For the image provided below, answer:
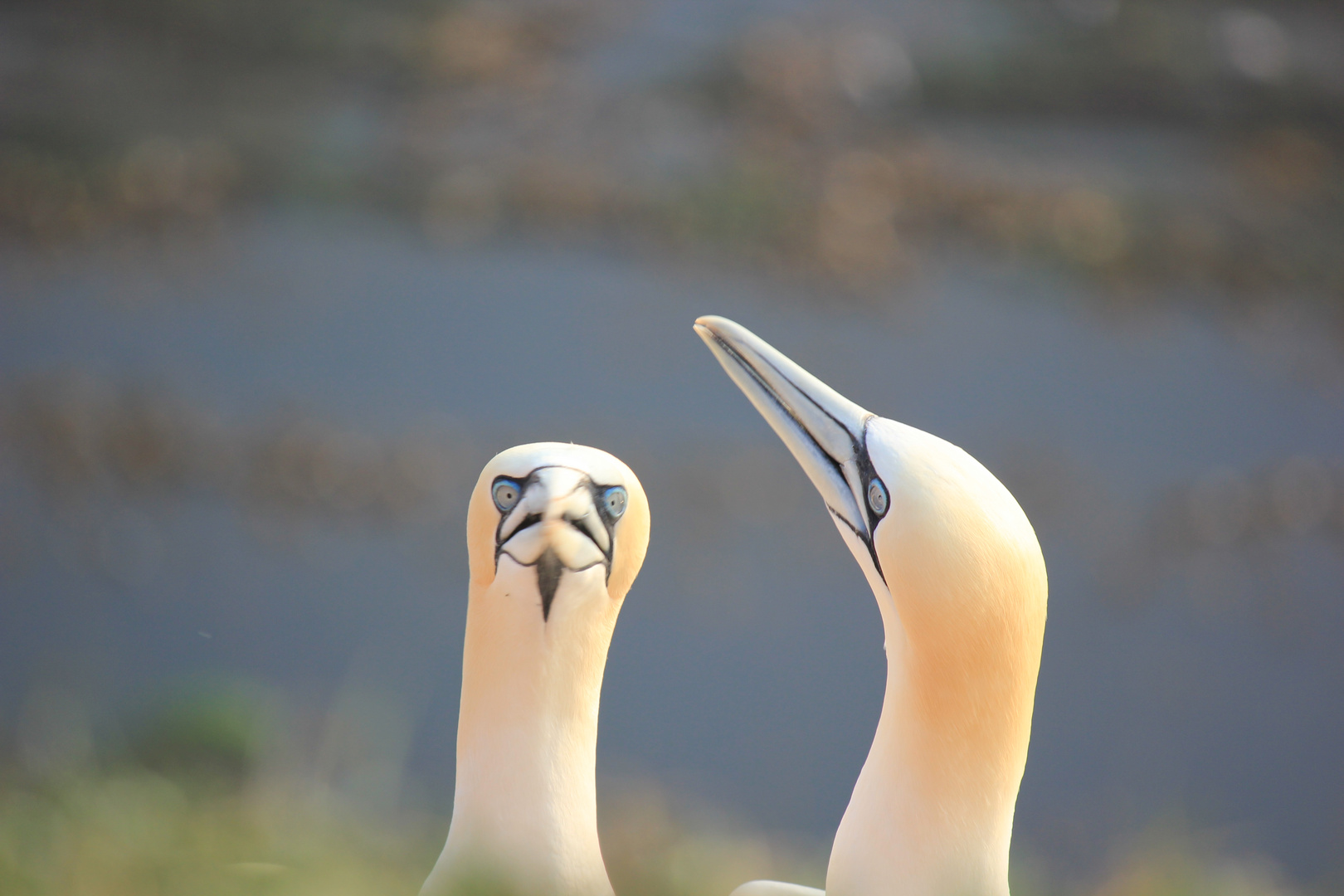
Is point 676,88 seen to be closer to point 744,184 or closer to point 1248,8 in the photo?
point 744,184

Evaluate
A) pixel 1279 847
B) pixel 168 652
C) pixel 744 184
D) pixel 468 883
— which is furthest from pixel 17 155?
pixel 1279 847

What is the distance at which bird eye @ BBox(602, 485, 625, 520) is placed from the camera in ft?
2.11

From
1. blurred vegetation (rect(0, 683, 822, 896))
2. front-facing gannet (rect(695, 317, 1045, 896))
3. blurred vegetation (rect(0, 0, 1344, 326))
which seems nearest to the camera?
blurred vegetation (rect(0, 683, 822, 896))

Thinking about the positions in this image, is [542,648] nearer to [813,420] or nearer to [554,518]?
[554,518]

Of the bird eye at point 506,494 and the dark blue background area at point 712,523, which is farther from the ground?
the dark blue background area at point 712,523

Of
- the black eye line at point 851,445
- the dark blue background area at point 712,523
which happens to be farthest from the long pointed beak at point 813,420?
the dark blue background area at point 712,523

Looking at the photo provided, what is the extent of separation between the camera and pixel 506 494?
63 cm

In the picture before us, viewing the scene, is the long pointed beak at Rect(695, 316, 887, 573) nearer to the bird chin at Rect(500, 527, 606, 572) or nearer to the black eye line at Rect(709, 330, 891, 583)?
the black eye line at Rect(709, 330, 891, 583)

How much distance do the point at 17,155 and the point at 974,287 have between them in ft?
6.00

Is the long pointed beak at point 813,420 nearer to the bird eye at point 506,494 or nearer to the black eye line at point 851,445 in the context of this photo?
the black eye line at point 851,445

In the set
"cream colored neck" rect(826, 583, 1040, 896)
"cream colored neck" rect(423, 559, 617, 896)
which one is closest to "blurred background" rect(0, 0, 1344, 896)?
"cream colored neck" rect(423, 559, 617, 896)

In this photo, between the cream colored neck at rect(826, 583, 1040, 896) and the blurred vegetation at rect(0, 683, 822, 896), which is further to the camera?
the cream colored neck at rect(826, 583, 1040, 896)

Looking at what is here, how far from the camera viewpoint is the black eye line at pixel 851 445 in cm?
60

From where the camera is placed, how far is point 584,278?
217 centimetres
